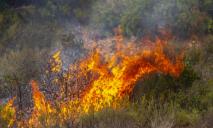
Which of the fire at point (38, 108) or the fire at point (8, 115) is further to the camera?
the fire at point (8, 115)

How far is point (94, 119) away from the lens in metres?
7.18

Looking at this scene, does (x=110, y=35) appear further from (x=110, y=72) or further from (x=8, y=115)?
(x=8, y=115)

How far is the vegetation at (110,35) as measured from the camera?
7.46 meters

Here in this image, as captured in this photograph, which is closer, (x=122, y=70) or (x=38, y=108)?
(x=38, y=108)

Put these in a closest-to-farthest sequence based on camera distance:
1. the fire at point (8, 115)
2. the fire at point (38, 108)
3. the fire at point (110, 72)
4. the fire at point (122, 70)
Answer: the fire at point (38, 108) → the fire at point (8, 115) → the fire at point (110, 72) → the fire at point (122, 70)

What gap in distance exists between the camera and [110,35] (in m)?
13.5

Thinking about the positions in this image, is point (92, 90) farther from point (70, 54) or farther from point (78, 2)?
point (78, 2)

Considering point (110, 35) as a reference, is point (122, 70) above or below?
below

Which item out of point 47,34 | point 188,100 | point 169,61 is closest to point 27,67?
point 47,34

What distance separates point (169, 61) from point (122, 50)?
6.46ft

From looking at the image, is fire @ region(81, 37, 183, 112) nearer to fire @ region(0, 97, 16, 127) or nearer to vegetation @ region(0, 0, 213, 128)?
vegetation @ region(0, 0, 213, 128)

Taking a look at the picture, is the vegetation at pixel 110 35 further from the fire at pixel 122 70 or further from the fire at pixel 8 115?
the fire at pixel 122 70

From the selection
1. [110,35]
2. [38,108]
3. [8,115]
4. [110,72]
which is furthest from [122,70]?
[110,35]

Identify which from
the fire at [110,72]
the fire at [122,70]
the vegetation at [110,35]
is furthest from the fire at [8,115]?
the fire at [122,70]
